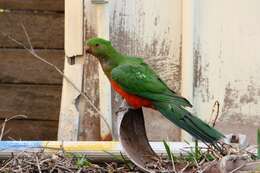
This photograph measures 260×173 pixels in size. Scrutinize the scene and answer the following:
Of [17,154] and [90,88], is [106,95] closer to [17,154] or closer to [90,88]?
[90,88]

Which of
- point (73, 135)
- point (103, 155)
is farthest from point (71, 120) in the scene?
point (103, 155)

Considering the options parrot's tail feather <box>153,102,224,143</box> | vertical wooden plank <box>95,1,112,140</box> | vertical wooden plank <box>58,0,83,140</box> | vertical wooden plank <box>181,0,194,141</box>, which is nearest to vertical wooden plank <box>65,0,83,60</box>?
vertical wooden plank <box>58,0,83,140</box>

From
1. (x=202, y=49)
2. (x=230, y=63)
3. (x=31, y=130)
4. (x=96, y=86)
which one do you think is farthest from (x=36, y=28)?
(x=230, y=63)

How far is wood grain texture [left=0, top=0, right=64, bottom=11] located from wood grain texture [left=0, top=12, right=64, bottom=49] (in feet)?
0.10

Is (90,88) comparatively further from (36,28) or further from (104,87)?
(36,28)

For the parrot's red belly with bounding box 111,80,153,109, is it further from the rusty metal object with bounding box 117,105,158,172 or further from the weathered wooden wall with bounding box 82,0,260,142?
the weathered wooden wall with bounding box 82,0,260,142

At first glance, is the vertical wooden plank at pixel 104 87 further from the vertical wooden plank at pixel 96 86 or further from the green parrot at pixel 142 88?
the green parrot at pixel 142 88

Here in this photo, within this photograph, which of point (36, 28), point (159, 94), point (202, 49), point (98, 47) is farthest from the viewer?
point (36, 28)

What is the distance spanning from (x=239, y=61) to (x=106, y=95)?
64cm

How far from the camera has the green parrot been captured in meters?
2.98

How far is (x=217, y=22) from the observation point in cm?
423

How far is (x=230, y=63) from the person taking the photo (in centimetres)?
426

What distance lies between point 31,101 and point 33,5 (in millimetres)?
495

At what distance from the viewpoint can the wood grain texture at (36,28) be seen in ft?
15.7
